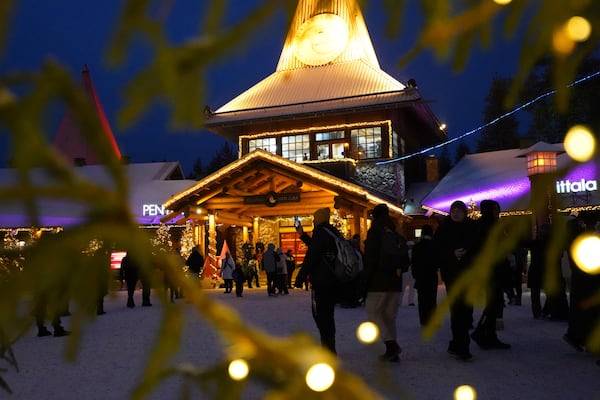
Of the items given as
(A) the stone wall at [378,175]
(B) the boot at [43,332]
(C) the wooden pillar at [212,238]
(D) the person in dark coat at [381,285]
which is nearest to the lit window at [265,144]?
(A) the stone wall at [378,175]

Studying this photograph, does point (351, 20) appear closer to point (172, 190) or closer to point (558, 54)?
point (558, 54)

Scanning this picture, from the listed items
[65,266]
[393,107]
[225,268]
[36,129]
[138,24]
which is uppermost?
[393,107]

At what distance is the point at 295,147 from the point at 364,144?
279 centimetres

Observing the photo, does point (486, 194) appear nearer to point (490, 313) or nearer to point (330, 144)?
point (330, 144)

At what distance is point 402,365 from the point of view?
5.54 meters

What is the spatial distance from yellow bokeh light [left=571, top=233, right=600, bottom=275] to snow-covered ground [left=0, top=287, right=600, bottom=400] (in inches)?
94.4

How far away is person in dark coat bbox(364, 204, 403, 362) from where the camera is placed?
582cm

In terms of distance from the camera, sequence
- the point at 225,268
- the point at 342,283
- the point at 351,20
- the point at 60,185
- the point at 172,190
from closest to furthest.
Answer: the point at 60,185
the point at 351,20
the point at 342,283
the point at 225,268
the point at 172,190

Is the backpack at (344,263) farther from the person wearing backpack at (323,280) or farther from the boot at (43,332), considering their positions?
the boot at (43,332)

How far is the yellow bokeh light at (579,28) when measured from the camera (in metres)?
0.70

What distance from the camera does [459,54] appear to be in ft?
2.27

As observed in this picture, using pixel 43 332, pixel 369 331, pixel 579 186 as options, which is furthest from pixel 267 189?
pixel 369 331

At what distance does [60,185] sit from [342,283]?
506cm

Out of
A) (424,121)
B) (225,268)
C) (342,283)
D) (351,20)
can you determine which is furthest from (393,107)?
(351,20)
